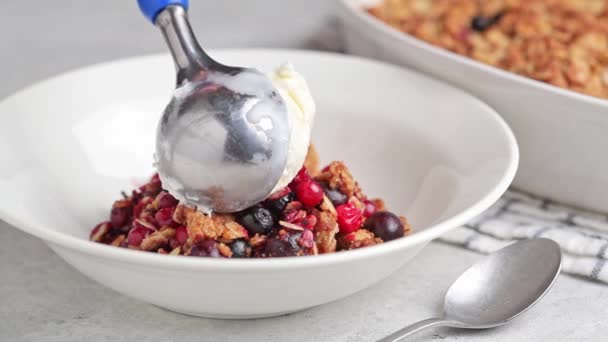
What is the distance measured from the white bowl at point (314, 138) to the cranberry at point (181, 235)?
0.36 feet

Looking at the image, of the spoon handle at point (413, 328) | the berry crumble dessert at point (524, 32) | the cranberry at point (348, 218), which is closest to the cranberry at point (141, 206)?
the cranberry at point (348, 218)

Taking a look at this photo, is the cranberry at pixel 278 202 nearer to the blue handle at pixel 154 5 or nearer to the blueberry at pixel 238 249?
the blueberry at pixel 238 249

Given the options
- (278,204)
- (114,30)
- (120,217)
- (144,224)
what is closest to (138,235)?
(144,224)

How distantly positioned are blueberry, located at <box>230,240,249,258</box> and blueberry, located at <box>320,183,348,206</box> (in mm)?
208

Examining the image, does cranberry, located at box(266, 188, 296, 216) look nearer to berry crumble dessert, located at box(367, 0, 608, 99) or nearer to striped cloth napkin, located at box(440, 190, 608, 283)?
striped cloth napkin, located at box(440, 190, 608, 283)

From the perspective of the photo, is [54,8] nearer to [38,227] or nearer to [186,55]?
[186,55]

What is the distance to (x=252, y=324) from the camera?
1325 mm

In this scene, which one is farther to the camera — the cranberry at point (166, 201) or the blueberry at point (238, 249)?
the cranberry at point (166, 201)

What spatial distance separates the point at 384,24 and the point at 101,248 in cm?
112

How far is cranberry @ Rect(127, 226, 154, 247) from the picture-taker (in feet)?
4.42

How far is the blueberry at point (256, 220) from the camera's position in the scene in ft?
4.30

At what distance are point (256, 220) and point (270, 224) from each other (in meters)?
0.02

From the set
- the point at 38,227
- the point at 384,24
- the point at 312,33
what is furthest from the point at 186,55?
the point at 312,33

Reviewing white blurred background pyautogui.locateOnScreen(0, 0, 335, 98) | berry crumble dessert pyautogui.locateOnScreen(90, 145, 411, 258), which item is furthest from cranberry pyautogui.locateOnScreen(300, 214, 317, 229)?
white blurred background pyautogui.locateOnScreen(0, 0, 335, 98)
